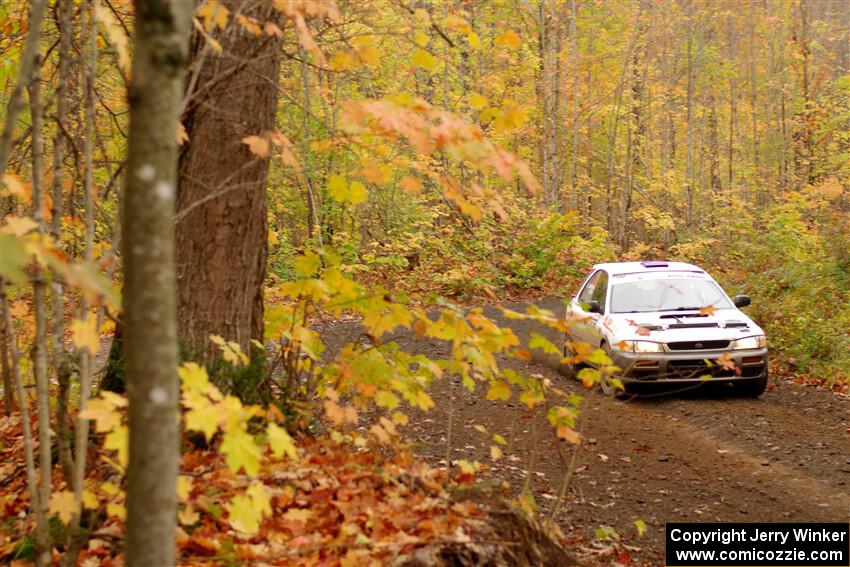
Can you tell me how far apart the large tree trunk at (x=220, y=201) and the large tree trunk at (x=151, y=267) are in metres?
3.12

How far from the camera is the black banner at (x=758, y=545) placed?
4.80m

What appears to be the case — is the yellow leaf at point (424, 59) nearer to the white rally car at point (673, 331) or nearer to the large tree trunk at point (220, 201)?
the large tree trunk at point (220, 201)

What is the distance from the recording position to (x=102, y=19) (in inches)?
119

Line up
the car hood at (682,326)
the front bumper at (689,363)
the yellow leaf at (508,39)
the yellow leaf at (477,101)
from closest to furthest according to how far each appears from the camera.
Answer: the yellow leaf at (477,101) → the yellow leaf at (508,39) → the front bumper at (689,363) → the car hood at (682,326)

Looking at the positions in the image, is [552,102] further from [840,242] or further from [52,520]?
[52,520]

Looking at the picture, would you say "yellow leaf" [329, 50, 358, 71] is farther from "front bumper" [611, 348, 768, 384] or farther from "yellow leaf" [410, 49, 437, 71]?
"front bumper" [611, 348, 768, 384]

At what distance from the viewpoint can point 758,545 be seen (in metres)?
5.04

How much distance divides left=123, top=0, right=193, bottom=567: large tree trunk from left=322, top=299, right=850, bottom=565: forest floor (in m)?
3.00

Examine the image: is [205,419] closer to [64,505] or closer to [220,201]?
[64,505]

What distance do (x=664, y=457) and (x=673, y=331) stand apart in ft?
7.81

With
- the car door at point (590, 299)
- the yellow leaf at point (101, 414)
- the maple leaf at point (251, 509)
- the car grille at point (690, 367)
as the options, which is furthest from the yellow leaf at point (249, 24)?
the car door at point (590, 299)

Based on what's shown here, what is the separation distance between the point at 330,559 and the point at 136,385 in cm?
206

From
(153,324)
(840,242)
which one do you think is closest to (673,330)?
(840,242)

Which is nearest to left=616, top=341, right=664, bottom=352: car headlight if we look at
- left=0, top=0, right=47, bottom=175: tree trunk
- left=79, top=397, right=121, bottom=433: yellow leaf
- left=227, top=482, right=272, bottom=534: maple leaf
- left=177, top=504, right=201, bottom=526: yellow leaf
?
left=177, top=504, right=201, bottom=526: yellow leaf
